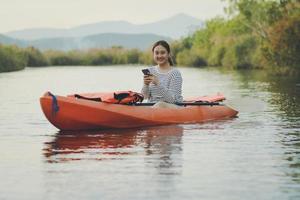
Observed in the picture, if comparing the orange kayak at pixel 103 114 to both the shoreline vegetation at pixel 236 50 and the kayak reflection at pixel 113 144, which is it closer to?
the kayak reflection at pixel 113 144

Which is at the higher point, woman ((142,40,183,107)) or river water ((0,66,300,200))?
woman ((142,40,183,107))

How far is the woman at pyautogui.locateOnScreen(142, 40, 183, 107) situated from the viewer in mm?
12945

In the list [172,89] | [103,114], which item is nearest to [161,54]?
[172,89]

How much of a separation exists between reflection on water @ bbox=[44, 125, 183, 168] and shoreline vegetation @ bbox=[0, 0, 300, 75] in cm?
2585

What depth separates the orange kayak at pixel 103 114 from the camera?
1232 centimetres

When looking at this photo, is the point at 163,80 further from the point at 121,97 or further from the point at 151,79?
the point at 121,97

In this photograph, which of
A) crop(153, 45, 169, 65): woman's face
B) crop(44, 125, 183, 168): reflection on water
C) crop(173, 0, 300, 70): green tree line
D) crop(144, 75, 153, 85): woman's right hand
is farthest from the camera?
crop(173, 0, 300, 70): green tree line

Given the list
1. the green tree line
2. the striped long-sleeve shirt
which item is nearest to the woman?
the striped long-sleeve shirt

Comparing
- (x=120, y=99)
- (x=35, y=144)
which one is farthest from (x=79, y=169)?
(x=120, y=99)

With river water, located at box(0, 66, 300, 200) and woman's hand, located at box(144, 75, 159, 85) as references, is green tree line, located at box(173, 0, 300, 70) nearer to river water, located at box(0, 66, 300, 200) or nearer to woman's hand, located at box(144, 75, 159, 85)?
river water, located at box(0, 66, 300, 200)

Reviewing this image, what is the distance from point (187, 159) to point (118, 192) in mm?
2205

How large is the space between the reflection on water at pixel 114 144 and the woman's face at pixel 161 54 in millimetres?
1136

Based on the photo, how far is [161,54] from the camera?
13.0 meters

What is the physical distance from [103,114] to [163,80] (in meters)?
1.23
